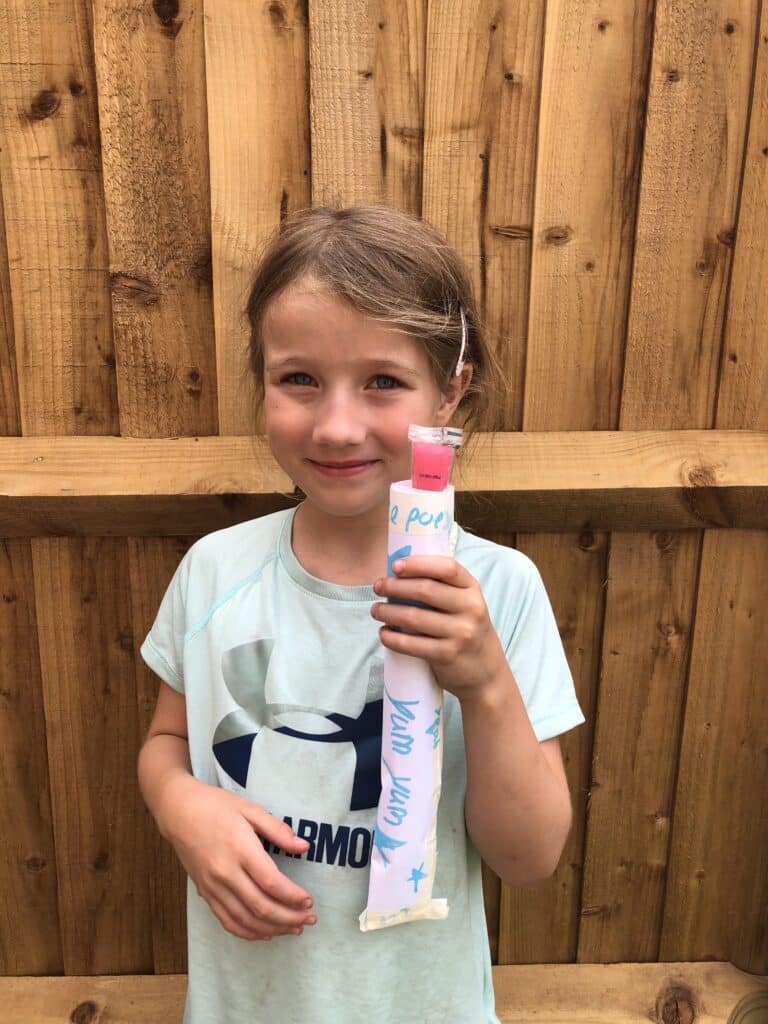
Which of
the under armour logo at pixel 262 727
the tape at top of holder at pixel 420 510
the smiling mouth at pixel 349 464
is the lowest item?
the under armour logo at pixel 262 727

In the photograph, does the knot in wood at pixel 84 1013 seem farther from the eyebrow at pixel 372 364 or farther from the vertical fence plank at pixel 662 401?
the eyebrow at pixel 372 364

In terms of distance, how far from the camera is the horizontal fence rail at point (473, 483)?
4.99 ft

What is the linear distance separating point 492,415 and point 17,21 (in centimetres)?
103

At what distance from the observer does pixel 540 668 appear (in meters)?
1.11

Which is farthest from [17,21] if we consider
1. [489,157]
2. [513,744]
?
[513,744]

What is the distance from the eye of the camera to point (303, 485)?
1092mm

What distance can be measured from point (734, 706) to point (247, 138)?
1.39 meters

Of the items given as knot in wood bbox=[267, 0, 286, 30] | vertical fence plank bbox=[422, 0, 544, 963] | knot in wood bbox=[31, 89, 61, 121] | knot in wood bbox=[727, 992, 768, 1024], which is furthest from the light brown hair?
knot in wood bbox=[727, 992, 768, 1024]

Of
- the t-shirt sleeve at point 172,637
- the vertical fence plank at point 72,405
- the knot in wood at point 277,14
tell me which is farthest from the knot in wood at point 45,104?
the t-shirt sleeve at point 172,637

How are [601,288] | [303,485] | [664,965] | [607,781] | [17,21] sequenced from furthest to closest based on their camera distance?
1. [664,965]
2. [607,781]
3. [601,288]
4. [17,21]
5. [303,485]

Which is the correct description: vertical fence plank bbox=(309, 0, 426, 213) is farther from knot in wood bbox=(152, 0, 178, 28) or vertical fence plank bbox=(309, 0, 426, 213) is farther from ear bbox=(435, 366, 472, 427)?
ear bbox=(435, 366, 472, 427)

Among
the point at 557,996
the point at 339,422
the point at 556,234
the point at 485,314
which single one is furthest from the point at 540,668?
the point at 557,996

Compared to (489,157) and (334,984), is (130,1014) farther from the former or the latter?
(489,157)

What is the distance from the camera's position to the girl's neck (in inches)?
45.7
